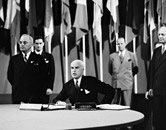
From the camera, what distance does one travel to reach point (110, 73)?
4469 mm

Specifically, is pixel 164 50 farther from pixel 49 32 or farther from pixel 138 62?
pixel 49 32

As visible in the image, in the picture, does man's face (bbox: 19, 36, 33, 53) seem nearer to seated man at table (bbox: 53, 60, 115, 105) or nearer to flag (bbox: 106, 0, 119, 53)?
seated man at table (bbox: 53, 60, 115, 105)

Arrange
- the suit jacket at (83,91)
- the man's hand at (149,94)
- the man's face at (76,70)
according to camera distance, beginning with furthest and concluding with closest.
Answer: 1. the man's hand at (149,94)
2. the man's face at (76,70)
3. the suit jacket at (83,91)

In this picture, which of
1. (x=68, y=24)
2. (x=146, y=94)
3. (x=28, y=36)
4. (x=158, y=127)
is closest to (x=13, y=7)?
(x=28, y=36)

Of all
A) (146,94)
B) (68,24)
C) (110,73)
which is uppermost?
(68,24)

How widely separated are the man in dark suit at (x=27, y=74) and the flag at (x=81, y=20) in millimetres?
644

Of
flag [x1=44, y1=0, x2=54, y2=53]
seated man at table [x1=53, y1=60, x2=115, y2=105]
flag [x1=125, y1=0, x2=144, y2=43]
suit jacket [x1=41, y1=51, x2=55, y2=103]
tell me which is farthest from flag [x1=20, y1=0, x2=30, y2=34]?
flag [x1=125, y1=0, x2=144, y2=43]

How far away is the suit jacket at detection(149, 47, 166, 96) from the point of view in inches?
168

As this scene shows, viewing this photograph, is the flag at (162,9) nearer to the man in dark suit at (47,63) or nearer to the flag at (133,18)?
the flag at (133,18)

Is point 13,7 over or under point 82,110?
over

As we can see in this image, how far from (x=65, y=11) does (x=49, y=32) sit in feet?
1.24

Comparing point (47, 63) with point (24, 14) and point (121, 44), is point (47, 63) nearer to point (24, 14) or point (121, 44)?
point (24, 14)

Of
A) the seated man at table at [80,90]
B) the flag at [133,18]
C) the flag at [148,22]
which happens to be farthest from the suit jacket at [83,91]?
the flag at [148,22]

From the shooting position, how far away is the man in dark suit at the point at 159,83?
4250 mm
